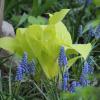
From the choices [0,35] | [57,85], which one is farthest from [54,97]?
[0,35]

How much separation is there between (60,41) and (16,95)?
420 mm

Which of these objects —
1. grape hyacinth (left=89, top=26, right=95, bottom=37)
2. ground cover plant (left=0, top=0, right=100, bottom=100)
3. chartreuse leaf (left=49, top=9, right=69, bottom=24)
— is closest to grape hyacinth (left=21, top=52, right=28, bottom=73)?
ground cover plant (left=0, top=0, right=100, bottom=100)

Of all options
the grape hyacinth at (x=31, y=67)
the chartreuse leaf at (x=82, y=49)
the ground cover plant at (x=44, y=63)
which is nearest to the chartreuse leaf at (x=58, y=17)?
the ground cover plant at (x=44, y=63)

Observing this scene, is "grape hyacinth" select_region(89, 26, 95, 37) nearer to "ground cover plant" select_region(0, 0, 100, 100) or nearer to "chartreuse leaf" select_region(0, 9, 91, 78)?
"ground cover plant" select_region(0, 0, 100, 100)

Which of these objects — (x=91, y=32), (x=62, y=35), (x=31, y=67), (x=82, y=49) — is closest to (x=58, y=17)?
(x=62, y=35)

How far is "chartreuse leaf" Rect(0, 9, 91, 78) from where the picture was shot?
2240 mm

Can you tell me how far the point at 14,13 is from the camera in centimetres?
365

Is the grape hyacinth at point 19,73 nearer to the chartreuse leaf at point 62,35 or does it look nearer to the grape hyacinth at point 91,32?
the chartreuse leaf at point 62,35

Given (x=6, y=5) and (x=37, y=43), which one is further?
(x=6, y=5)

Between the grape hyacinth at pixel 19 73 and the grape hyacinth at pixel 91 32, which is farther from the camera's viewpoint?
the grape hyacinth at pixel 91 32

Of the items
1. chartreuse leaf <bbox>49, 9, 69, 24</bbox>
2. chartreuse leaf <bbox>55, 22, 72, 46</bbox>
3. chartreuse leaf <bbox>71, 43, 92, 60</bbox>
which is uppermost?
chartreuse leaf <bbox>49, 9, 69, 24</bbox>

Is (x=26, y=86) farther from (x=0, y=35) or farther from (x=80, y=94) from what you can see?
(x=80, y=94)

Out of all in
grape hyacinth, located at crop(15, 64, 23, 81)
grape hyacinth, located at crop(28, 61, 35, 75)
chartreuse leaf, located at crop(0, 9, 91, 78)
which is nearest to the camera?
grape hyacinth, located at crop(15, 64, 23, 81)

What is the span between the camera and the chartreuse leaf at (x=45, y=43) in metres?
2.24
